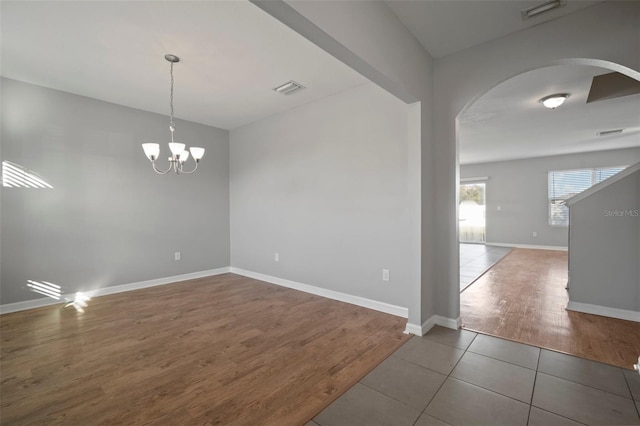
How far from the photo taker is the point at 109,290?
391cm

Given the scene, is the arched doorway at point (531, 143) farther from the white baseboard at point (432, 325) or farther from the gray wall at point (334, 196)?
the gray wall at point (334, 196)

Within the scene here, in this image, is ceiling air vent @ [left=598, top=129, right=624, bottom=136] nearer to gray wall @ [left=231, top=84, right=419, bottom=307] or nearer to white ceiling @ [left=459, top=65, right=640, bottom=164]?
white ceiling @ [left=459, top=65, right=640, bottom=164]

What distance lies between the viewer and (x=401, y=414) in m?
1.57

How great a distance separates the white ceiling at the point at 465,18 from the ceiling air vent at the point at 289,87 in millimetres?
1448

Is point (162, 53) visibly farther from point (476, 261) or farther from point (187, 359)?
point (476, 261)

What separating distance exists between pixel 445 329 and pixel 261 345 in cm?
174

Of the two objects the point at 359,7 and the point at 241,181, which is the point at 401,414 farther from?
the point at 241,181

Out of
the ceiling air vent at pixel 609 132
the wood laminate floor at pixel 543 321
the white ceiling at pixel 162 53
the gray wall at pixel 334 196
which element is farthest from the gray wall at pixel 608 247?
the ceiling air vent at pixel 609 132

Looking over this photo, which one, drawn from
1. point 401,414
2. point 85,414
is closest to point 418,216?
point 401,414

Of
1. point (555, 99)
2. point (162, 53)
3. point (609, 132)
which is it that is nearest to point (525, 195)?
point (609, 132)

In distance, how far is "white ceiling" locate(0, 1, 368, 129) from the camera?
214 cm

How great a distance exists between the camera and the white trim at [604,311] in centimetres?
279

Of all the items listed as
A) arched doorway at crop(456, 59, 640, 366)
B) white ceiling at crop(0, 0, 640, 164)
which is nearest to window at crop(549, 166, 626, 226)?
arched doorway at crop(456, 59, 640, 366)

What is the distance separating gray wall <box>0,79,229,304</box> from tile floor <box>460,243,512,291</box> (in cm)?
450
